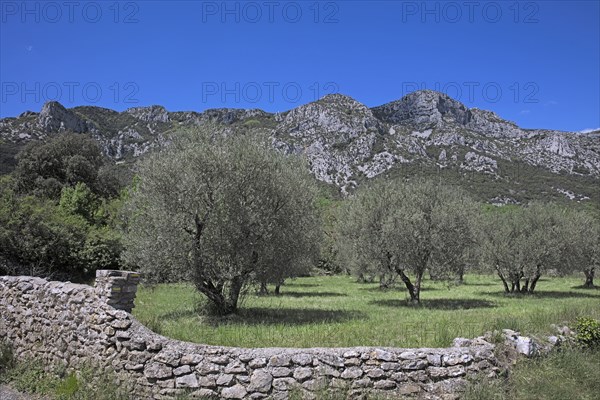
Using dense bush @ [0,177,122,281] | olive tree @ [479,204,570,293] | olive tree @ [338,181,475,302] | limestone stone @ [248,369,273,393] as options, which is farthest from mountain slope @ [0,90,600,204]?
limestone stone @ [248,369,273,393]

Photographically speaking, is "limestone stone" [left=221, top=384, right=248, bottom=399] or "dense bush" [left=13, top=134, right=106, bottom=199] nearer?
"limestone stone" [left=221, top=384, right=248, bottom=399]

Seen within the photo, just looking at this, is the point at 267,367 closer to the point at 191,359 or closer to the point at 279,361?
the point at 279,361

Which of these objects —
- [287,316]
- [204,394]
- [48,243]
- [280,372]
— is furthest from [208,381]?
[48,243]

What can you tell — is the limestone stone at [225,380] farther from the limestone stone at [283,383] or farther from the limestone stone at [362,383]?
the limestone stone at [362,383]

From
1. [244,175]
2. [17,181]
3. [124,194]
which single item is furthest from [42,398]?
[17,181]

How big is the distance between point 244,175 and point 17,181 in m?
44.5

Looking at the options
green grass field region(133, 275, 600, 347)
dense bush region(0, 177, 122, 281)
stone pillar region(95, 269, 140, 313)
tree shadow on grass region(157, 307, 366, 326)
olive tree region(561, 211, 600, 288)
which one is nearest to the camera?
stone pillar region(95, 269, 140, 313)

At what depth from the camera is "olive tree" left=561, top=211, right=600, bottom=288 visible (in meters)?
31.0

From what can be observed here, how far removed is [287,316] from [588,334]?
1030 centimetres

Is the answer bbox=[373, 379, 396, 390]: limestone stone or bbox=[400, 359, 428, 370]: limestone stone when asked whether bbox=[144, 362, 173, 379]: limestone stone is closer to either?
bbox=[373, 379, 396, 390]: limestone stone

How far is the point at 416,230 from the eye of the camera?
22938 millimetres

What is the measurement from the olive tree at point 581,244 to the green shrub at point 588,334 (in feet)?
71.8

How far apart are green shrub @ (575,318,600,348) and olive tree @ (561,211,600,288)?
21875 millimetres

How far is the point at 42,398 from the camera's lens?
30.5 feet
